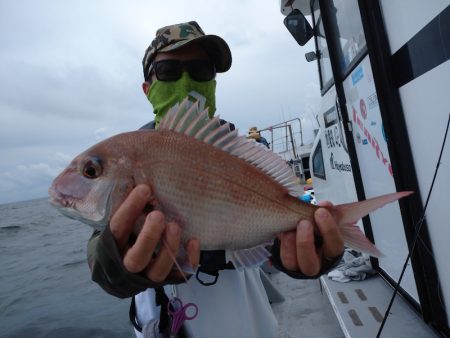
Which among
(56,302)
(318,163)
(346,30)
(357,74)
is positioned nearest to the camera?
(357,74)

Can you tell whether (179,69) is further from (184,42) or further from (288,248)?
(288,248)

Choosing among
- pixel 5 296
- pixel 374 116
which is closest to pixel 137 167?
pixel 374 116

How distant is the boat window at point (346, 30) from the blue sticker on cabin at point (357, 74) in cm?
12

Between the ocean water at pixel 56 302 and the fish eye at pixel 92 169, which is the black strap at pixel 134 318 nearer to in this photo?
the fish eye at pixel 92 169

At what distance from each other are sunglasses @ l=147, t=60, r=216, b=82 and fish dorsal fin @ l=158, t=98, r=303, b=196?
0.73 meters

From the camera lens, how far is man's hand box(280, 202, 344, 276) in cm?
144

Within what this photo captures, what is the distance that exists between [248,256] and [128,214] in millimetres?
575

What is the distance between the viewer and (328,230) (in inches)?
57.0

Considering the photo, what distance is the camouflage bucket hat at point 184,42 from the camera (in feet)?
7.00

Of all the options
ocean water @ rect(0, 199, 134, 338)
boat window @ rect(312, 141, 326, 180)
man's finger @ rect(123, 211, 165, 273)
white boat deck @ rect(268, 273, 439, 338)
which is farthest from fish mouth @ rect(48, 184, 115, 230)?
boat window @ rect(312, 141, 326, 180)

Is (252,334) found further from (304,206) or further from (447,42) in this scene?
(447,42)

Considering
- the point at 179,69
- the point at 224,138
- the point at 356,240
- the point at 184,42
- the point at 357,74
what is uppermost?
the point at 357,74

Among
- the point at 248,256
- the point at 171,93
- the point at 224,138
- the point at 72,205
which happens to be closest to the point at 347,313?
the point at 248,256

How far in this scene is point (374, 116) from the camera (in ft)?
9.53
